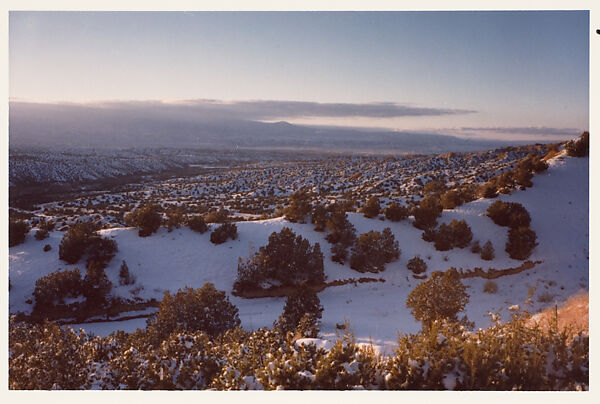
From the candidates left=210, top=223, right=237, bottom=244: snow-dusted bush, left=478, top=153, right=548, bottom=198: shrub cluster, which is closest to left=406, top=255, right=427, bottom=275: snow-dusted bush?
left=478, top=153, right=548, bottom=198: shrub cluster

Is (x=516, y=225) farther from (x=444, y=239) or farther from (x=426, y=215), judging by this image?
(x=426, y=215)

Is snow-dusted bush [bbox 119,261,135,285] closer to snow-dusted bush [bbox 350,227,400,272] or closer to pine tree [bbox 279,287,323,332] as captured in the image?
pine tree [bbox 279,287,323,332]

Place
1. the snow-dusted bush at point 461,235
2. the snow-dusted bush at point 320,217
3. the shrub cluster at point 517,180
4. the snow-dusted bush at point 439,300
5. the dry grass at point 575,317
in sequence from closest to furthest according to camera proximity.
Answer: the dry grass at point 575,317, the snow-dusted bush at point 439,300, the snow-dusted bush at point 461,235, the snow-dusted bush at point 320,217, the shrub cluster at point 517,180

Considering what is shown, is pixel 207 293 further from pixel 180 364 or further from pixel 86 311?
pixel 86 311

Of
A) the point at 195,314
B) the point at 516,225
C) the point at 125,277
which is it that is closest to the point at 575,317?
the point at 516,225

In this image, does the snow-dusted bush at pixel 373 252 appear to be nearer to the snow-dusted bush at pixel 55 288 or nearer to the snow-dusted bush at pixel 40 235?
the snow-dusted bush at pixel 55 288

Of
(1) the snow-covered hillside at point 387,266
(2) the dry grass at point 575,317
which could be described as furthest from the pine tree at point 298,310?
(2) the dry grass at point 575,317
